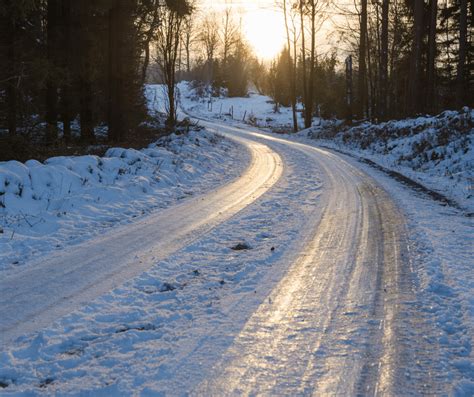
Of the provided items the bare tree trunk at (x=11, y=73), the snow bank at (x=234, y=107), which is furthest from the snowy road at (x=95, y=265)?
the snow bank at (x=234, y=107)

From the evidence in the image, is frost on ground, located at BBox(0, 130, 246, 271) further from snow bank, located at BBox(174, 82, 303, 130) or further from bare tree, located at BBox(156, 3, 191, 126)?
snow bank, located at BBox(174, 82, 303, 130)

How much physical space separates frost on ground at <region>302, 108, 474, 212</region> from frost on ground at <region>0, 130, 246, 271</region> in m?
5.64

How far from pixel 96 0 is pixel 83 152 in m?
6.01

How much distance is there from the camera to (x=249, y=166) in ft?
43.2

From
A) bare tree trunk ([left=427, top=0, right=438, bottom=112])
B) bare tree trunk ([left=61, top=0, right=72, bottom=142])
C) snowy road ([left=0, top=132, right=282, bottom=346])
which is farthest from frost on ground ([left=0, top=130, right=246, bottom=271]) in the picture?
bare tree trunk ([left=427, top=0, right=438, bottom=112])

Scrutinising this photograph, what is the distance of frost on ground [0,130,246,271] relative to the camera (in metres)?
5.72

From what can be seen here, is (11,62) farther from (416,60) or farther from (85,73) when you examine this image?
(416,60)

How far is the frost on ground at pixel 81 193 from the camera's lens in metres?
5.72

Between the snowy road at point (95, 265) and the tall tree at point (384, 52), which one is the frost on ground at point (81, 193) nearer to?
the snowy road at point (95, 265)

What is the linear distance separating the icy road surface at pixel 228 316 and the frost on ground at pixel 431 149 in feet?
14.6

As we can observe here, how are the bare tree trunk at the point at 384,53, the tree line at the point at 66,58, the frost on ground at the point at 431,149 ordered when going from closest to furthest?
1. the frost on ground at the point at 431,149
2. the tree line at the point at 66,58
3. the bare tree trunk at the point at 384,53

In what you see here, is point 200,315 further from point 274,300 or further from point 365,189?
point 365,189

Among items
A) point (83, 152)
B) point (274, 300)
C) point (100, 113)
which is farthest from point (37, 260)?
point (100, 113)

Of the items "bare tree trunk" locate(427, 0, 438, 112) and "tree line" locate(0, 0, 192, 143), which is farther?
"bare tree trunk" locate(427, 0, 438, 112)
